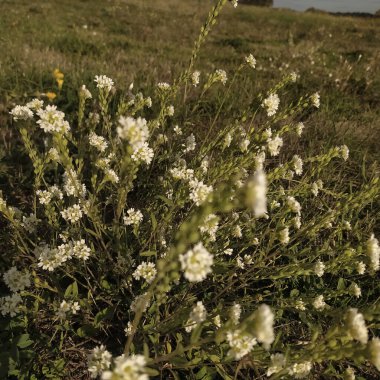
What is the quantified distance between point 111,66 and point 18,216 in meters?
3.68

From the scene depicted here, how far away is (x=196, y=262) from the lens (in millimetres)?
1137

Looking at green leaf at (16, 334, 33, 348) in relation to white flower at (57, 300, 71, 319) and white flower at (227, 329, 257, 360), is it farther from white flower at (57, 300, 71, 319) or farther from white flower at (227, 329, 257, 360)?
white flower at (227, 329, 257, 360)

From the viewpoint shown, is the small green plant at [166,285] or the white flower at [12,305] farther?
A: the white flower at [12,305]

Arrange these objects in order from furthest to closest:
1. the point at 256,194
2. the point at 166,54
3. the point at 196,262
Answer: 1. the point at 166,54
2. the point at 196,262
3. the point at 256,194

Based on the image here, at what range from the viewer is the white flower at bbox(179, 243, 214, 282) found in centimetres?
111

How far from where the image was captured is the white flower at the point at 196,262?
1.11 meters

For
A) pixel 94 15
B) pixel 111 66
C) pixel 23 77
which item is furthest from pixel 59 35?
pixel 94 15

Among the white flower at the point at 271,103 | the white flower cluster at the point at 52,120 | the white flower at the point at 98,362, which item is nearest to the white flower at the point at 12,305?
the white flower at the point at 98,362

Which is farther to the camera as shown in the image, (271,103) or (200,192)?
(271,103)

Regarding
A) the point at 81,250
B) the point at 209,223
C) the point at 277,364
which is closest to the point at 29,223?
the point at 81,250

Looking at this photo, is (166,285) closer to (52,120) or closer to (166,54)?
(52,120)

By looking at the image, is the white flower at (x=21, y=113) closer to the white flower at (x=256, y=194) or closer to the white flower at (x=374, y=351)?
the white flower at (x=256, y=194)

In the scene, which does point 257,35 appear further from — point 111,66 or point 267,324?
point 267,324

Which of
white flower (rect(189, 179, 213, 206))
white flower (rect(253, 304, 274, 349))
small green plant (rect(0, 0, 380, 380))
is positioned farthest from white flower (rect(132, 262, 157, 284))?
white flower (rect(253, 304, 274, 349))
